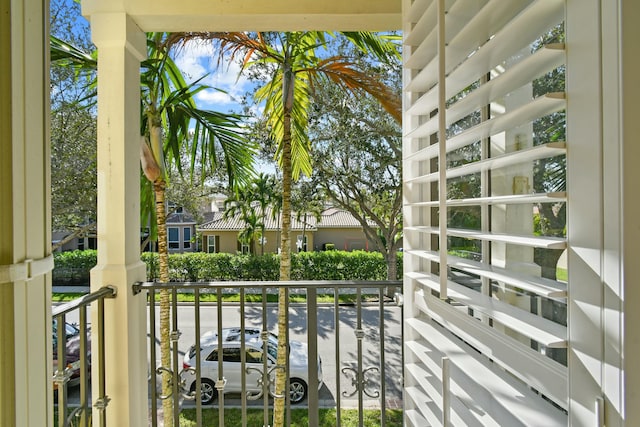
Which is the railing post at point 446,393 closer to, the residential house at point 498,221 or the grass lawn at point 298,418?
the residential house at point 498,221

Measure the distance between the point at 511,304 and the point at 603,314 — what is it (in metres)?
0.33

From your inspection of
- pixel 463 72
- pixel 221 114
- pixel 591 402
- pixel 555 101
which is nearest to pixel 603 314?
pixel 591 402

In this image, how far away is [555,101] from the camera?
2.02ft

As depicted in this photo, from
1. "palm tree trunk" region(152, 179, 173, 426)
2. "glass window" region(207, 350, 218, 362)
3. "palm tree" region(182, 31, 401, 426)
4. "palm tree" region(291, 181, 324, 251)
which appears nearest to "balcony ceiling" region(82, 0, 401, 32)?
"palm tree" region(182, 31, 401, 426)

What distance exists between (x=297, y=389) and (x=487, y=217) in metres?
4.72

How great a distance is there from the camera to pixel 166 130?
8.35ft

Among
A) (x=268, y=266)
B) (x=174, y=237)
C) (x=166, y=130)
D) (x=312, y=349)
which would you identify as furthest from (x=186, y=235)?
(x=312, y=349)

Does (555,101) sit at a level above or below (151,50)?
below

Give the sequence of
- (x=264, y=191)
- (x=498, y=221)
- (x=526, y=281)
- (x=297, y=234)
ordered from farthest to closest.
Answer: (x=297, y=234)
(x=264, y=191)
(x=498, y=221)
(x=526, y=281)

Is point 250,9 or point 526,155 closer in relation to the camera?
point 526,155

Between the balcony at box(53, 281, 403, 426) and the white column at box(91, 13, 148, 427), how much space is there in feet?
0.17

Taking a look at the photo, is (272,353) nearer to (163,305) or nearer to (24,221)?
(163,305)

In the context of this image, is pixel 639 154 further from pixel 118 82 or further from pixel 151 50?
pixel 151 50

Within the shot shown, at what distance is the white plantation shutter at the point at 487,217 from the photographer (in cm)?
67
